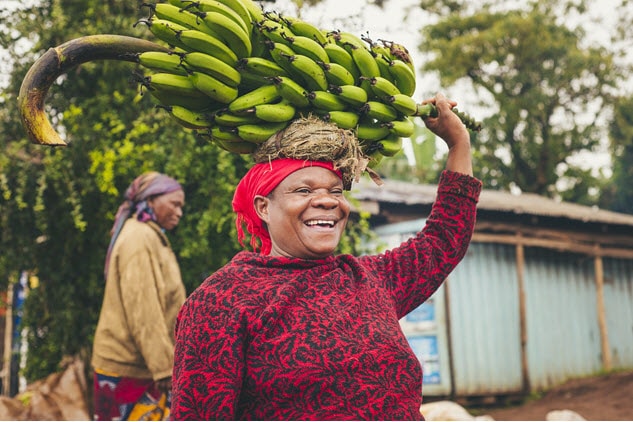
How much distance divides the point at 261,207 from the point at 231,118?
12.0 inches

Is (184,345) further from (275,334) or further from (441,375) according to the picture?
(441,375)

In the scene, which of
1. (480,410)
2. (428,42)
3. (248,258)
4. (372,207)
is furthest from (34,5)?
(428,42)

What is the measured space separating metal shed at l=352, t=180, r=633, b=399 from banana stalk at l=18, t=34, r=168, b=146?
278 inches

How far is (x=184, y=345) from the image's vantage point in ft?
6.58

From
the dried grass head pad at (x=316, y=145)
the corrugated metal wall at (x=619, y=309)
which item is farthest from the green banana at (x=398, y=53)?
the corrugated metal wall at (x=619, y=309)

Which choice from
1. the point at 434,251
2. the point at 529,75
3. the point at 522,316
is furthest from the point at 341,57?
the point at 529,75

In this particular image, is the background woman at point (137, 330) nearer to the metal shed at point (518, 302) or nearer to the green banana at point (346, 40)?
the green banana at point (346, 40)

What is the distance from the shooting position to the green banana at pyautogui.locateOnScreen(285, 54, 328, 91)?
223 cm

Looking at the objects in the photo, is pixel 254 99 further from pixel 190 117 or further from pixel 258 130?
pixel 190 117

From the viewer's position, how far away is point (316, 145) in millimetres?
2221

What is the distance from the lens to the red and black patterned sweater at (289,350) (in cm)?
196

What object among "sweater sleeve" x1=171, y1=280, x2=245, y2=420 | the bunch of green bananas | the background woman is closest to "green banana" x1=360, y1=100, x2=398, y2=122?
the bunch of green bananas

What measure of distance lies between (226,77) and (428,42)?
2157cm

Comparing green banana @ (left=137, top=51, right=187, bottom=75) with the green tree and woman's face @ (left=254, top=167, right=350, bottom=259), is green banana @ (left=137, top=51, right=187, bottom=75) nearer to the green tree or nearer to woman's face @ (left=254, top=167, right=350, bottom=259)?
woman's face @ (left=254, top=167, right=350, bottom=259)
